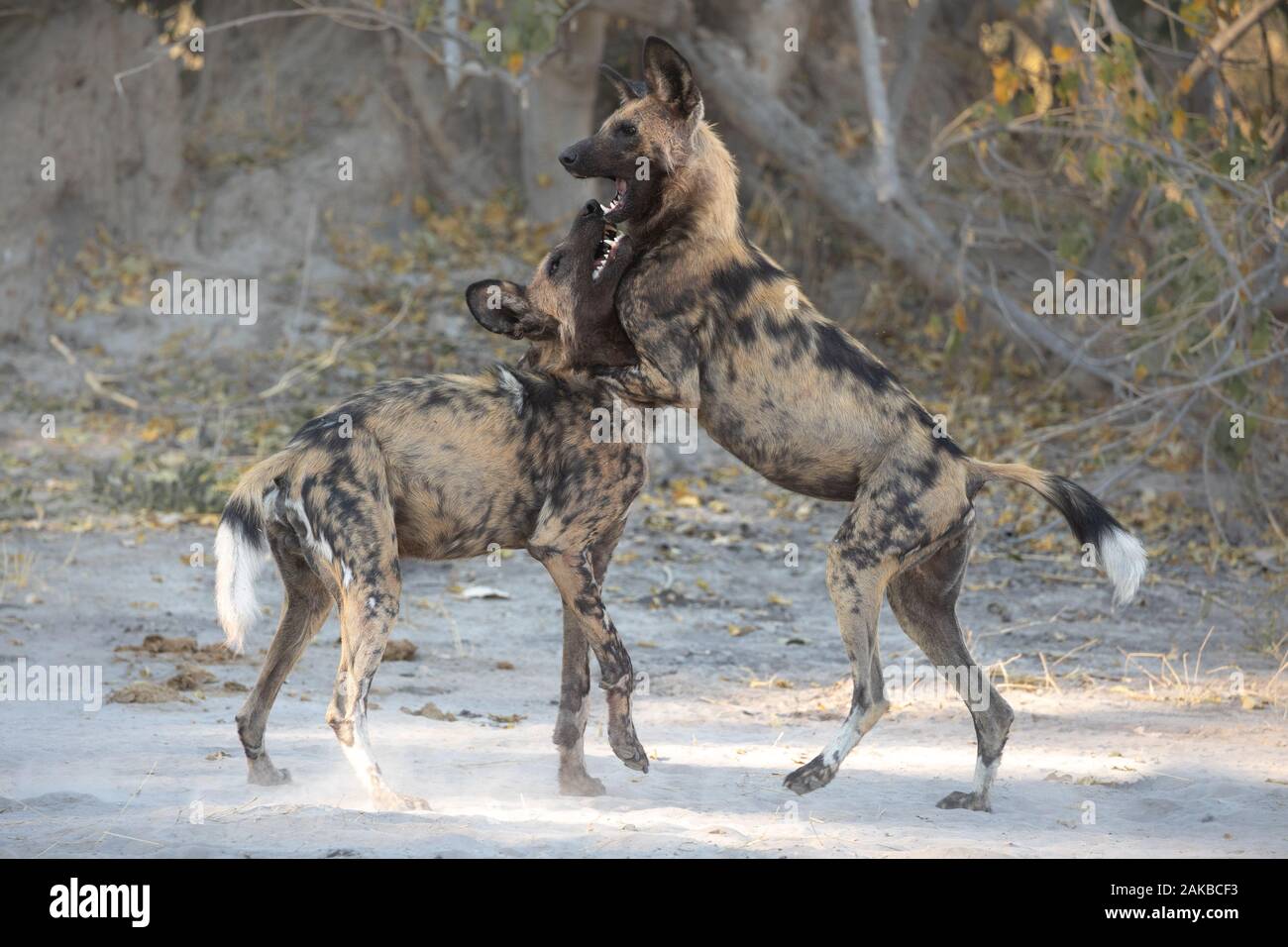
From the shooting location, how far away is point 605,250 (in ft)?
18.0

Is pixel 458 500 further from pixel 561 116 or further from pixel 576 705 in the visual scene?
pixel 561 116

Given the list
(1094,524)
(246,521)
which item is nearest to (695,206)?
(1094,524)

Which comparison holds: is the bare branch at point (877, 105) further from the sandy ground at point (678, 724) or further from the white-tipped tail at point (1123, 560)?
the white-tipped tail at point (1123, 560)

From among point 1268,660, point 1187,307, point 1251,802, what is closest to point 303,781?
point 1251,802

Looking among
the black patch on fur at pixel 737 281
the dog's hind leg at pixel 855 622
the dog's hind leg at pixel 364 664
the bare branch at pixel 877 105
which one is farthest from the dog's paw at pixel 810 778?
the bare branch at pixel 877 105

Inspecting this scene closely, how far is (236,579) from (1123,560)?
288 cm

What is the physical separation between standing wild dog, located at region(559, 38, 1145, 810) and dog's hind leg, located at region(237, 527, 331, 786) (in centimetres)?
123

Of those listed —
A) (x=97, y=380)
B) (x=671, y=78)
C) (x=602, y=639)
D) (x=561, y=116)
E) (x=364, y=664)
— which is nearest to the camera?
(x=364, y=664)

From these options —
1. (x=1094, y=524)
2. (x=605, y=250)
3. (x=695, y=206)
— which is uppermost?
(x=695, y=206)

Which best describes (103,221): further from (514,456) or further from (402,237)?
(514,456)

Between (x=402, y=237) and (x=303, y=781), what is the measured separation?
802 centimetres

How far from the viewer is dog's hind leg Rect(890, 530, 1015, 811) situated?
17.3 feet

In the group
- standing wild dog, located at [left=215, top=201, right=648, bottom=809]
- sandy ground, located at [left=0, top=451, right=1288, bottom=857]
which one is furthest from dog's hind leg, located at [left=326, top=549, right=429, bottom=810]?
sandy ground, located at [left=0, top=451, right=1288, bottom=857]

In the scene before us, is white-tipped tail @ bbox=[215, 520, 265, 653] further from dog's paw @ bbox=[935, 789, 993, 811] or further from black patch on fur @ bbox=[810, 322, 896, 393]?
dog's paw @ bbox=[935, 789, 993, 811]
